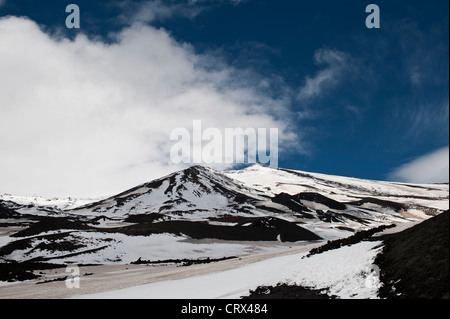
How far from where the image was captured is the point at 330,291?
48.2 ft

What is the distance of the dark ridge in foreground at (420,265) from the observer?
1134 centimetres

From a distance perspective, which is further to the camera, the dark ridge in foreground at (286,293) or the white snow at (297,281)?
the dark ridge in foreground at (286,293)

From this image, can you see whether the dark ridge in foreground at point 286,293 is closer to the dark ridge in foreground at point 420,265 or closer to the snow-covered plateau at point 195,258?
the snow-covered plateau at point 195,258

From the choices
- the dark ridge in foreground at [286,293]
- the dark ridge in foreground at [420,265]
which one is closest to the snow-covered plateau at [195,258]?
the dark ridge in foreground at [286,293]

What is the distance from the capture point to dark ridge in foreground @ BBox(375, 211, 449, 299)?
11.3 metres

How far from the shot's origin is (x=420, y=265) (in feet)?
42.9

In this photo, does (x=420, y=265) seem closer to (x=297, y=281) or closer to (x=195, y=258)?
(x=297, y=281)

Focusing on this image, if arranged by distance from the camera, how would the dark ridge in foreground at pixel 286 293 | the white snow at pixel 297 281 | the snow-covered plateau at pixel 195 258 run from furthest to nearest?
the snow-covered plateau at pixel 195 258
the dark ridge in foreground at pixel 286 293
the white snow at pixel 297 281

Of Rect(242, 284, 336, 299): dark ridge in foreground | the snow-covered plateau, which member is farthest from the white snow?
Rect(242, 284, 336, 299): dark ridge in foreground

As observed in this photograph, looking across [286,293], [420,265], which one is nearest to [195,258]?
[286,293]

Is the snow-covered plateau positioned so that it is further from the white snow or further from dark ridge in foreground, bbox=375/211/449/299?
dark ridge in foreground, bbox=375/211/449/299

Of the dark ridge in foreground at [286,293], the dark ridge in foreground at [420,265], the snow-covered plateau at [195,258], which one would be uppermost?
the dark ridge in foreground at [420,265]
